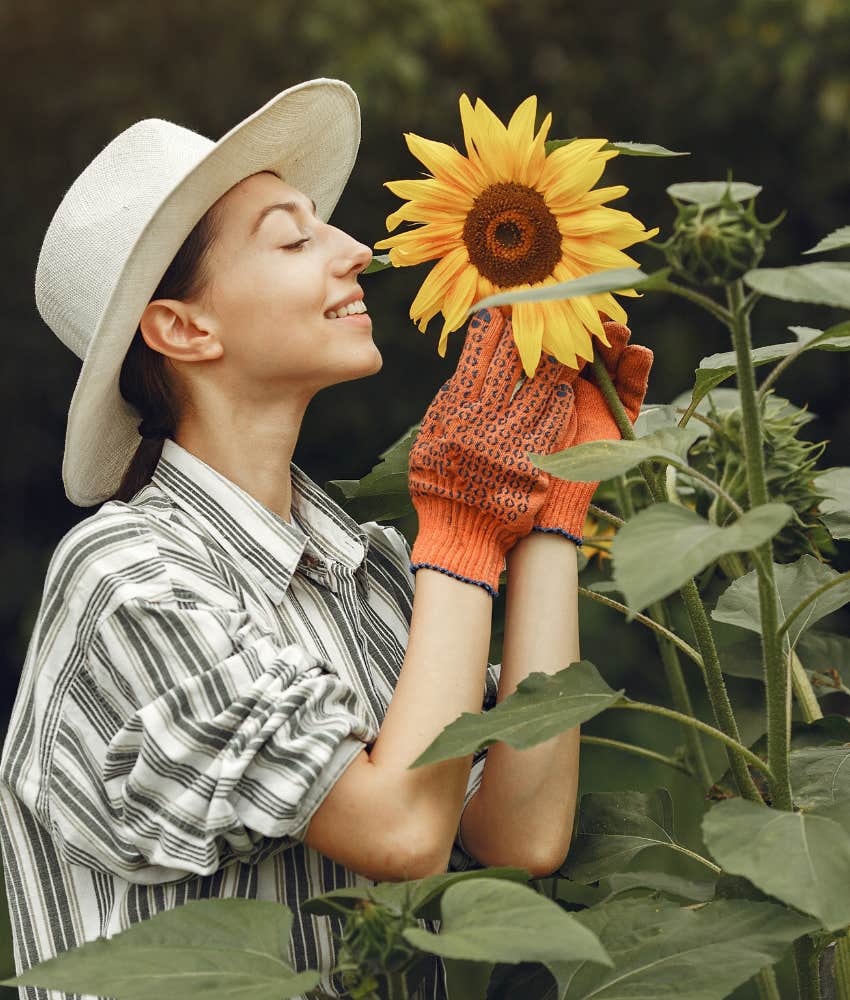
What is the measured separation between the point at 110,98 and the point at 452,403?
3374mm

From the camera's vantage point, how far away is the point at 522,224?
125 centimetres

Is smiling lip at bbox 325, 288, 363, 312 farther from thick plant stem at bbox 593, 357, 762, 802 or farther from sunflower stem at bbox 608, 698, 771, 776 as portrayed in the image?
sunflower stem at bbox 608, 698, 771, 776

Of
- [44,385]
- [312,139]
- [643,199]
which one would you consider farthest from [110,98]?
[312,139]

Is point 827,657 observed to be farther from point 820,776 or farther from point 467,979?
point 467,979

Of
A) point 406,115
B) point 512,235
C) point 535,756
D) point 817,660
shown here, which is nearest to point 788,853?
point 535,756

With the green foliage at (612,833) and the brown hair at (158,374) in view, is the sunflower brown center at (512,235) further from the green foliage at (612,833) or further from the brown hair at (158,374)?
the green foliage at (612,833)

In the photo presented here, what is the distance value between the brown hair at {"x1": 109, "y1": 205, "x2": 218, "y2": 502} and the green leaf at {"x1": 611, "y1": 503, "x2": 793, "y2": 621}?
26.9 inches

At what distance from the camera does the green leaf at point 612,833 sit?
4.50 feet

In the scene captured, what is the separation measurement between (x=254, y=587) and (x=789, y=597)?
52 cm

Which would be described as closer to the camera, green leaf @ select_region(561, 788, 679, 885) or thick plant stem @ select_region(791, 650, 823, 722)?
green leaf @ select_region(561, 788, 679, 885)

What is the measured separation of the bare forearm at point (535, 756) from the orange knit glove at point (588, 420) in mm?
20

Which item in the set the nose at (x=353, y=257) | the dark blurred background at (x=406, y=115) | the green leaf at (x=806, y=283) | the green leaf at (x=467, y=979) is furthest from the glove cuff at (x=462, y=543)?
the dark blurred background at (x=406, y=115)

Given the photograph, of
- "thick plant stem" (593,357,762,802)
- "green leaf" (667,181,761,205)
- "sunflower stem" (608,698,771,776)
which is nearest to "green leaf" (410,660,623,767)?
"sunflower stem" (608,698,771,776)

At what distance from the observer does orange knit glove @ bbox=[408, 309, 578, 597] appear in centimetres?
131
